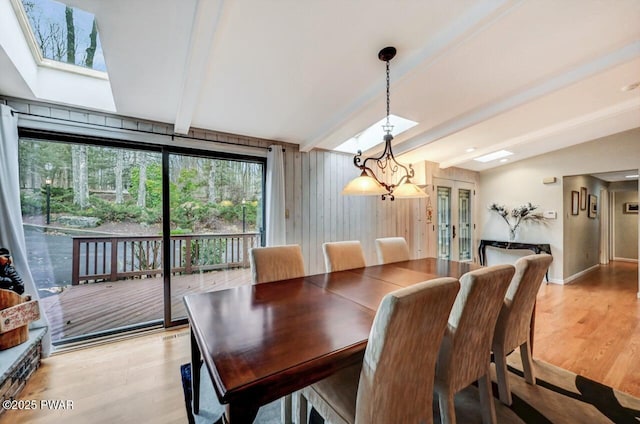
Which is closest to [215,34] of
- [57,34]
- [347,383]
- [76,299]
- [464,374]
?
[57,34]

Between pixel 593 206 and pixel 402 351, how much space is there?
771cm

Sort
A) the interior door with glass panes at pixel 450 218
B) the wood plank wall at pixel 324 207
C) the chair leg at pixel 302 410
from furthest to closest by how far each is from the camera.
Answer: the interior door with glass panes at pixel 450 218 → the wood plank wall at pixel 324 207 → the chair leg at pixel 302 410

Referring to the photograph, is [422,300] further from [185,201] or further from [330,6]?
[185,201]

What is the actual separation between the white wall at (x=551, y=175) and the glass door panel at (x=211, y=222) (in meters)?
5.25

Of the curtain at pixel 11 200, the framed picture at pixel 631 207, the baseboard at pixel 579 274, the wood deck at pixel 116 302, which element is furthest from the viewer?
the framed picture at pixel 631 207

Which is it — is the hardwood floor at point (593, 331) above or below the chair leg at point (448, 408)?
below

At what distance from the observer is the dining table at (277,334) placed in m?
0.93

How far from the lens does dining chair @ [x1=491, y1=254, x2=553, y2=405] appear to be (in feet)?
5.68

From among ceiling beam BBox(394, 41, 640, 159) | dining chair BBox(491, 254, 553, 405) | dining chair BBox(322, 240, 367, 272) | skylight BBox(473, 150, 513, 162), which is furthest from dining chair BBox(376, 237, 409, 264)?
skylight BBox(473, 150, 513, 162)

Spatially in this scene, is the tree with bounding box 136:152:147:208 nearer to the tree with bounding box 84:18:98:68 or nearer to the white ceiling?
the white ceiling

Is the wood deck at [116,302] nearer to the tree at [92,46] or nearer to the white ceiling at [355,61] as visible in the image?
the white ceiling at [355,61]

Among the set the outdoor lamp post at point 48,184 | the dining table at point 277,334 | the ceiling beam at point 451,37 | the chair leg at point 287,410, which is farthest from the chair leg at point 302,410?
the outdoor lamp post at point 48,184

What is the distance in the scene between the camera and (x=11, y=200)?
2.12m

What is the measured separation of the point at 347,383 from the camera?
1.29m
